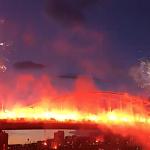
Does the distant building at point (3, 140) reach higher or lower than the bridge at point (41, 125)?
lower

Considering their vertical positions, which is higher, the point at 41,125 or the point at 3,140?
the point at 41,125

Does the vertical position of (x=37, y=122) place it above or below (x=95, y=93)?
below

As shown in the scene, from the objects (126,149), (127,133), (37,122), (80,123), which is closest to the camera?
(37,122)

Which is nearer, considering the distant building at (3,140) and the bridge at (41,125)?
the distant building at (3,140)

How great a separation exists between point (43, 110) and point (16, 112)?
9704 mm

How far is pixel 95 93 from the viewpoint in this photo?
11744cm

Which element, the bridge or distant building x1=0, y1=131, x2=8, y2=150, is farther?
the bridge

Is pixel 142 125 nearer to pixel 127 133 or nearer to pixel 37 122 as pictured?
pixel 127 133

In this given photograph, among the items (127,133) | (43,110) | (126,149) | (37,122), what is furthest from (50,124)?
(126,149)

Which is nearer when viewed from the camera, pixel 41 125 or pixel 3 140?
pixel 3 140

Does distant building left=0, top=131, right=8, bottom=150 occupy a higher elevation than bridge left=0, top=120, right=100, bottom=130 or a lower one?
lower

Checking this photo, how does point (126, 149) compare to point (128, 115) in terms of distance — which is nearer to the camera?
point (128, 115)

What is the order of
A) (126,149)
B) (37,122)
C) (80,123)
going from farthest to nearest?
1. (126,149)
2. (80,123)
3. (37,122)

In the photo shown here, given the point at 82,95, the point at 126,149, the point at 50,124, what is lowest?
the point at 126,149
